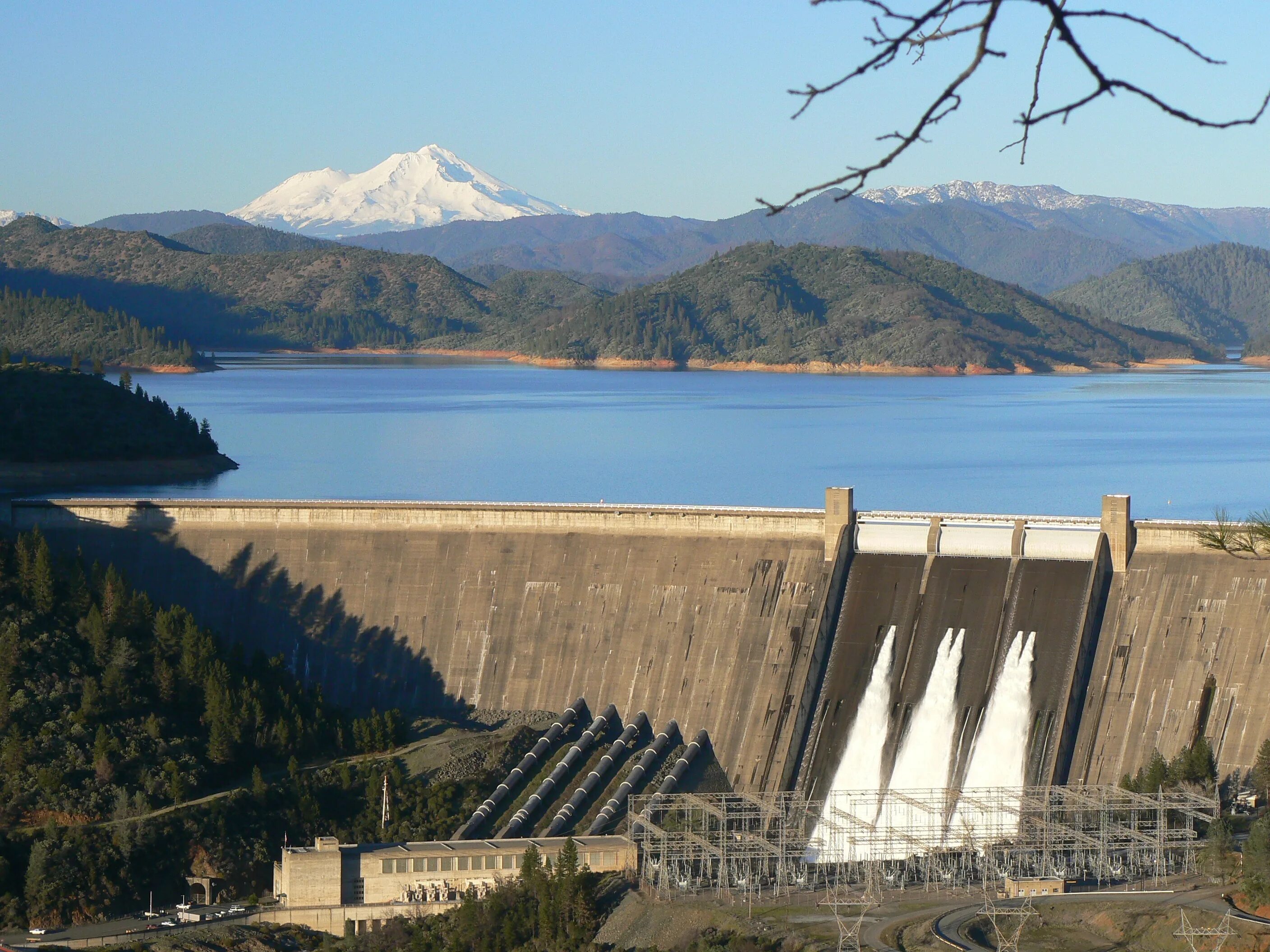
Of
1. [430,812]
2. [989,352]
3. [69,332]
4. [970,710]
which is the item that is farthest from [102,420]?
[989,352]

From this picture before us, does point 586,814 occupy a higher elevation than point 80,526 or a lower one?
lower

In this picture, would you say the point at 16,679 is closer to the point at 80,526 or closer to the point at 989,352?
the point at 80,526

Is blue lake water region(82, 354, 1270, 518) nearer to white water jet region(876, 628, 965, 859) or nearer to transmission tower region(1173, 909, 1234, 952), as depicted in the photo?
white water jet region(876, 628, 965, 859)

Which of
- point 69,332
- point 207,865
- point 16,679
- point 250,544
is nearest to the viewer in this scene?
point 207,865

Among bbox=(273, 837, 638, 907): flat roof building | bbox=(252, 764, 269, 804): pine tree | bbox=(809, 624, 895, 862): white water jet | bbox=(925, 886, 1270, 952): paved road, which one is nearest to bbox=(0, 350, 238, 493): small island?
bbox=(252, 764, 269, 804): pine tree

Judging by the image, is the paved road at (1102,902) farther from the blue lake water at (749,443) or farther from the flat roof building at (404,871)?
the blue lake water at (749,443)

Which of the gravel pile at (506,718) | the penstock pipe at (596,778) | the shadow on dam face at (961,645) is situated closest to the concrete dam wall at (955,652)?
the shadow on dam face at (961,645)

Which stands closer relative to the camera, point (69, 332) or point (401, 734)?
point (401, 734)

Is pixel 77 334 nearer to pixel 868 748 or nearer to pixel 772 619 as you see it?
pixel 772 619
